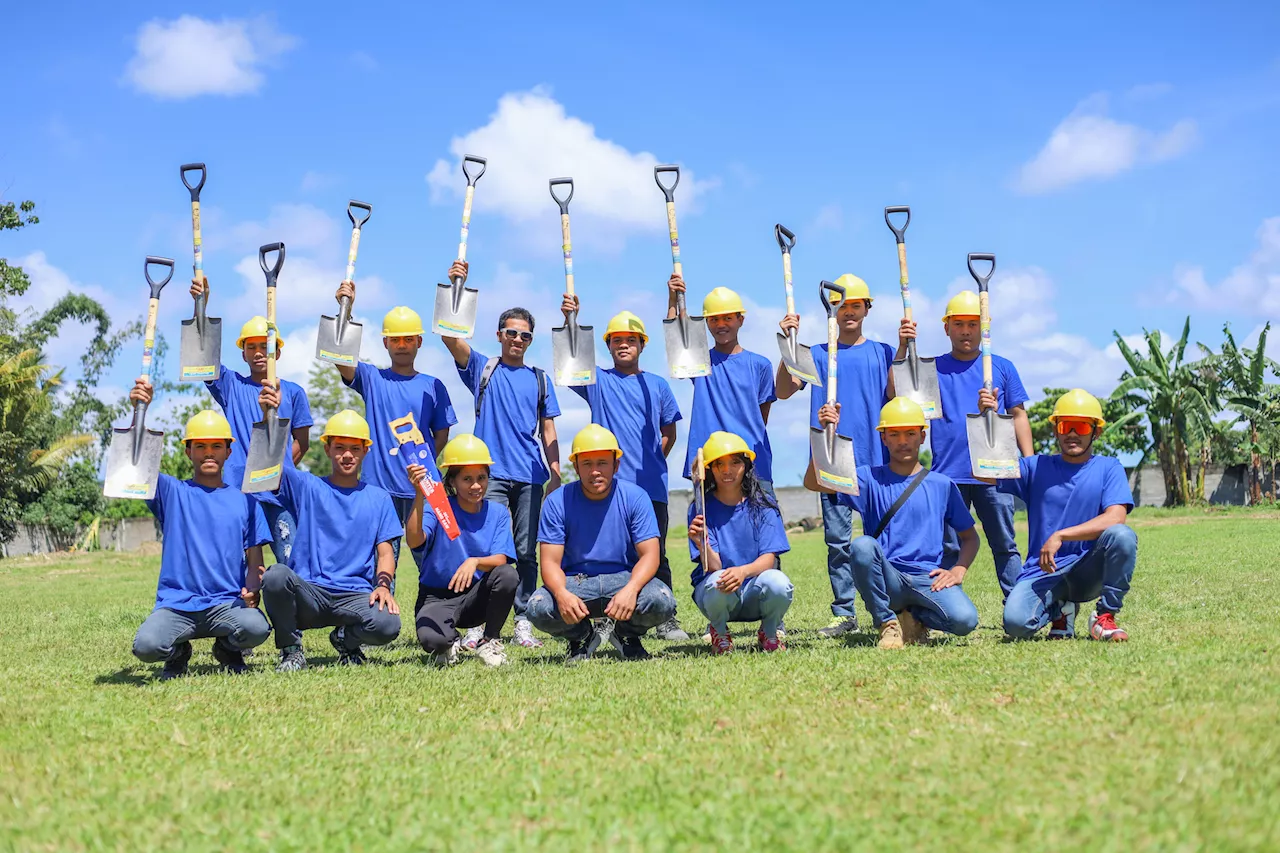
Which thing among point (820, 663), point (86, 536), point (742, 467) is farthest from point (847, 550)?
point (86, 536)

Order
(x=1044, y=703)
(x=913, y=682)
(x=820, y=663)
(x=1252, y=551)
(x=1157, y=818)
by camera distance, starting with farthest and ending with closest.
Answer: (x=1252, y=551) → (x=820, y=663) → (x=913, y=682) → (x=1044, y=703) → (x=1157, y=818)

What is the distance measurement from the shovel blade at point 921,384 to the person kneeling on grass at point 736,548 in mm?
1295

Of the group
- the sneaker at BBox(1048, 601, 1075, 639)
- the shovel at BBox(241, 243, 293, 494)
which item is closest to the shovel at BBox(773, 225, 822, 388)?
the sneaker at BBox(1048, 601, 1075, 639)

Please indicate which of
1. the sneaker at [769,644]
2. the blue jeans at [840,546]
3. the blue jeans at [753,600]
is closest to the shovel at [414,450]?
the blue jeans at [753,600]

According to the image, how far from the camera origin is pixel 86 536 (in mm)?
33062

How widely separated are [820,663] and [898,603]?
43.5 inches

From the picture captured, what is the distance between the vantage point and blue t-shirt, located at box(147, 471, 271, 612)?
6691 millimetres

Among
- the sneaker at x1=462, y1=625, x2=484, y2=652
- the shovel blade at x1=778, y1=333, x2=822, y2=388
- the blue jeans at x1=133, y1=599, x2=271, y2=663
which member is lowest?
the sneaker at x1=462, y1=625, x2=484, y2=652

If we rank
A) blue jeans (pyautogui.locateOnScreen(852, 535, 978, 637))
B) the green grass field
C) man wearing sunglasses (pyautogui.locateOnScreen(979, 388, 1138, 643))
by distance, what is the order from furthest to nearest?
blue jeans (pyautogui.locateOnScreen(852, 535, 978, 637)) → man wearing sunglasses (pyautogui.locateOnScreen(979, 388, 1138, 643)) → the green grass field

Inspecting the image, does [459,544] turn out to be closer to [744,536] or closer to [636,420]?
[636,420]

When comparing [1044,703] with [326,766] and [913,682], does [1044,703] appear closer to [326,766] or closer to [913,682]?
[913,682]

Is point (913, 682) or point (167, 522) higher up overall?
point (167, 522)

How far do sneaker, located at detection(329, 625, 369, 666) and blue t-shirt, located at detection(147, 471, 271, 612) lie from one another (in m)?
0.64

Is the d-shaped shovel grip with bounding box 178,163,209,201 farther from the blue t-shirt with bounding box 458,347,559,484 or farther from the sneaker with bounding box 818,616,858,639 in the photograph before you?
the sneaker with bounding box 818,616,858,639
